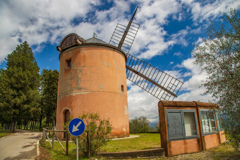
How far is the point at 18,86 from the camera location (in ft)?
81.0

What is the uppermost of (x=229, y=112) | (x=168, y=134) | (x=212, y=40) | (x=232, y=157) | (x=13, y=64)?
(x=13, y=64)

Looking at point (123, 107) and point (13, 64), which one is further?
point (13, 64)

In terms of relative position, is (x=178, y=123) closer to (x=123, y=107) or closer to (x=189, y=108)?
(x=189, y=108)

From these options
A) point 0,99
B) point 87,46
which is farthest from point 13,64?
point 87,46

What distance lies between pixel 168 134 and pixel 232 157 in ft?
8.54

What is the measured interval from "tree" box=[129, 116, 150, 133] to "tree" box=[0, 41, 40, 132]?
16.2m

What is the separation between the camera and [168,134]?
713cm

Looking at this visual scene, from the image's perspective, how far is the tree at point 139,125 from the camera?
21.2 m

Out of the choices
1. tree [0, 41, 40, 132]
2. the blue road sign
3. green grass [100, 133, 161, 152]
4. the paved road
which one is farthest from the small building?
tree [0, 41, 40, 132]

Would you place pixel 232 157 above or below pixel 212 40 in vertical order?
below

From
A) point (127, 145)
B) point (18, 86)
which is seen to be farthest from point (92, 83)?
point (18, 86)

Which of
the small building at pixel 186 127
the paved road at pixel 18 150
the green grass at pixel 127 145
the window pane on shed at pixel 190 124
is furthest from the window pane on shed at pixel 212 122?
the paved road at pixel 18 150

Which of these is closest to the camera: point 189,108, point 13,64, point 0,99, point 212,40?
point 212,40

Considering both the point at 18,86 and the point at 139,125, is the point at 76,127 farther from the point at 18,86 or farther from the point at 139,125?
the point at 18,86
